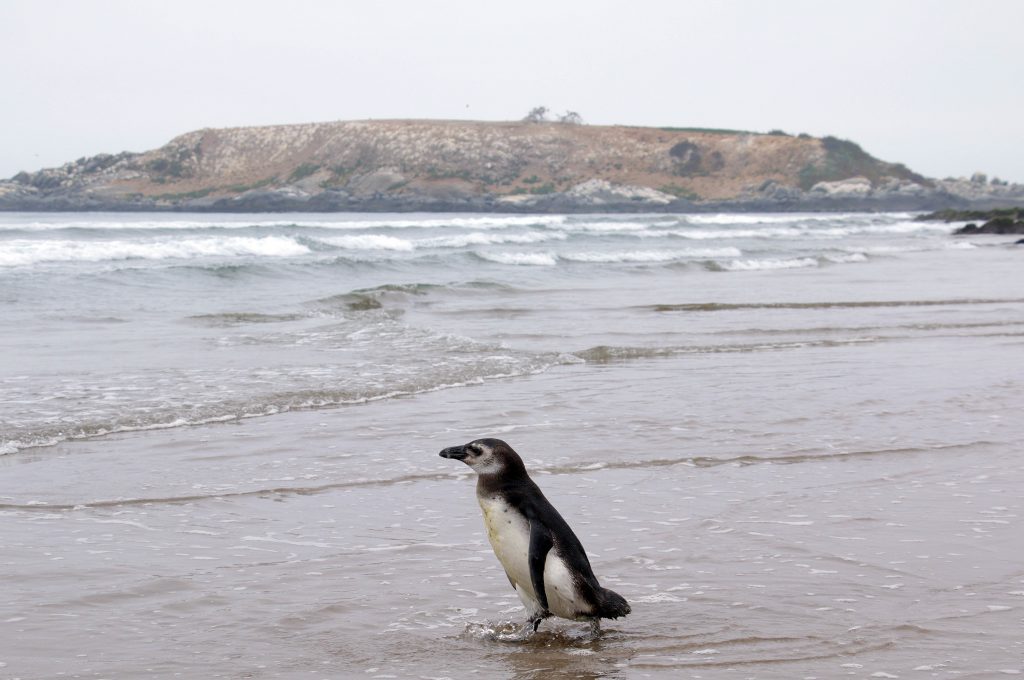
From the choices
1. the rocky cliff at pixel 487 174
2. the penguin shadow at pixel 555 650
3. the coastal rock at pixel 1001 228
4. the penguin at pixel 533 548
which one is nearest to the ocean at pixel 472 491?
the penguin shadow at pixel 555 650

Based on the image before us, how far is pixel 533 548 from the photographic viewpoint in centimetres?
405

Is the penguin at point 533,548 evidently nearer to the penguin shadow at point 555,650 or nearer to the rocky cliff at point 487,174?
the penguin shadow at point 555,650

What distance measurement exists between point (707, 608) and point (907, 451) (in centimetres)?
315

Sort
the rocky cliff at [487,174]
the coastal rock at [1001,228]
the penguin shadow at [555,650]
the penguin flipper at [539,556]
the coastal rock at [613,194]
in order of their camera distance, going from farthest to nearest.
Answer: the coastal rock at [613,194] < the rocky cliff at [487,174] < the coastal rock at [1001,228] < the penguin flipper at [539,556] < the penguin shadow at [555,650]

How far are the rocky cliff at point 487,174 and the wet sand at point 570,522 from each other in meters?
84.0

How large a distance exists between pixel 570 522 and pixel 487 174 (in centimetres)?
10920

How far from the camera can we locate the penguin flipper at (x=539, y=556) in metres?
4.04

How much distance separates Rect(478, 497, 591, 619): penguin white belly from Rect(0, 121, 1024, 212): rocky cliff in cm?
8730

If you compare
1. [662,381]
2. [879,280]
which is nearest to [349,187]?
[879,280]

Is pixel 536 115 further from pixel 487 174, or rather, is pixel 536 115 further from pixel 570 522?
pixel 570 522

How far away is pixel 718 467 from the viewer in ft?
21.9

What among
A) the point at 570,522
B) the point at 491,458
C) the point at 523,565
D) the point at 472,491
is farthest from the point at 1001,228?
the point at 523,565

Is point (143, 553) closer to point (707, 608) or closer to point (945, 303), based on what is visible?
point (707, 608)

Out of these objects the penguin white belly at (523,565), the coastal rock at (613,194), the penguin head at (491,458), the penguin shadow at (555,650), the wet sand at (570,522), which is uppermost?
the coastal rock at (613,194)
